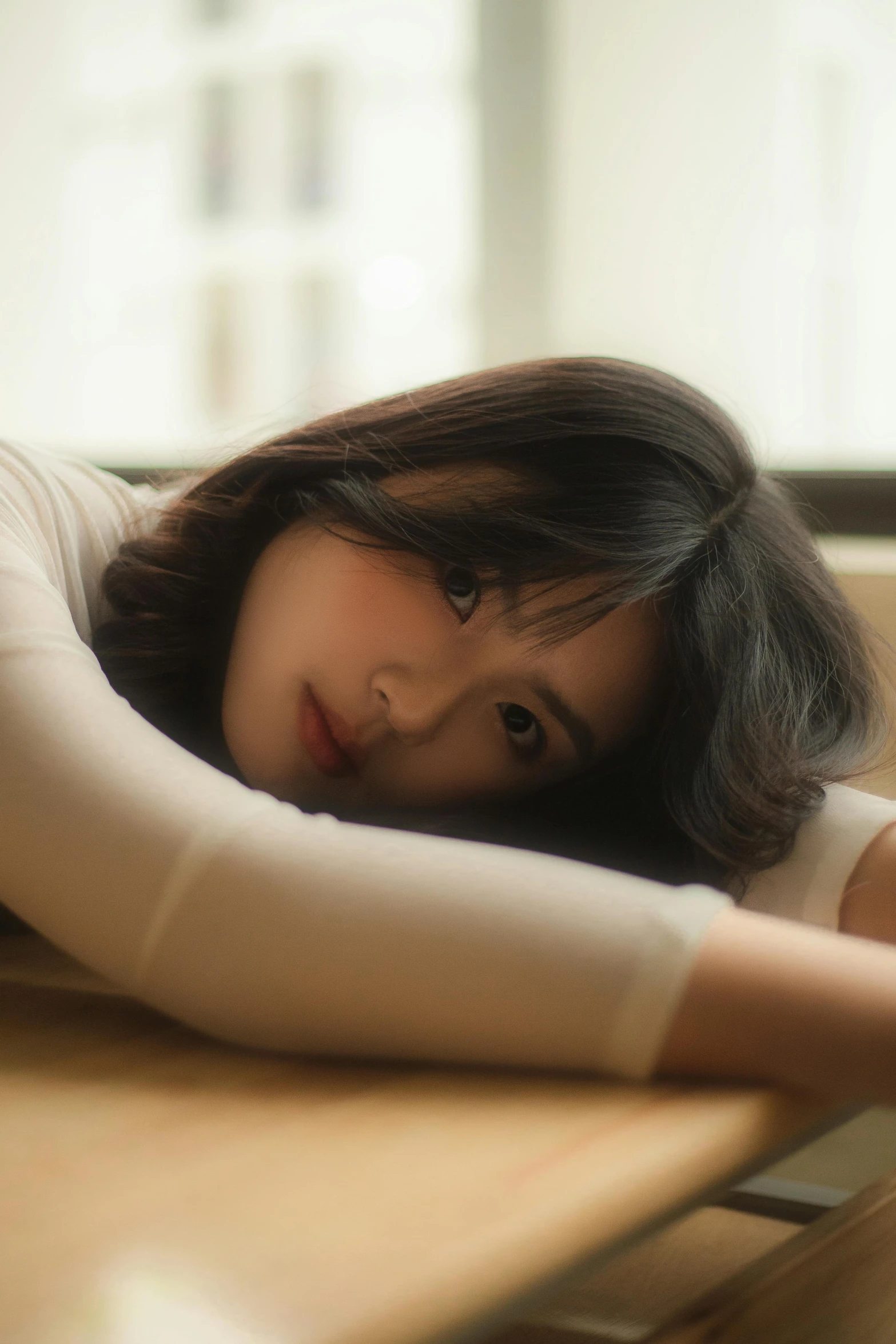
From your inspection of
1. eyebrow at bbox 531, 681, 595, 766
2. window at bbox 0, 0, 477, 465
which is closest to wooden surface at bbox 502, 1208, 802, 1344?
eyebrow at bbox 531, 681, 595, 766

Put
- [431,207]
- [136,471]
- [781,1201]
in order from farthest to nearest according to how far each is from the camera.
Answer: [431,207]
[136,471]
[781,1201]

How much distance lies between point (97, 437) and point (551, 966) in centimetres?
220

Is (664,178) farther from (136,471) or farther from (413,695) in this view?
(413,695)

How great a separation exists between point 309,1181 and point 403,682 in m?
0.41

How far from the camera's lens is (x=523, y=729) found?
817 mm

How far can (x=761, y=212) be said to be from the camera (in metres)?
1.84

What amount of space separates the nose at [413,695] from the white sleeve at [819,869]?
23 cm

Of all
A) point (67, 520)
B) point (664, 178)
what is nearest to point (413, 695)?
point (67, 520)

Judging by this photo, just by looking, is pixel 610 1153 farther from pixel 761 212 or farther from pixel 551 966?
pixel 761 212

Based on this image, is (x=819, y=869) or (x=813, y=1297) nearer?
(x=813, y=1297)

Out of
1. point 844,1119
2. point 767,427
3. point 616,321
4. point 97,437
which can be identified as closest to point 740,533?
point 844,1119

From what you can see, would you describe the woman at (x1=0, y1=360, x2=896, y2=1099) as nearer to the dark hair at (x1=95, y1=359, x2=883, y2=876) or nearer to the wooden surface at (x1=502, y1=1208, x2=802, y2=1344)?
the dark hair at (x1=95, y1=359, x2=883, y2=876)

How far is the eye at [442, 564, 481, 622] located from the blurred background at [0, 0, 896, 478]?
46cm

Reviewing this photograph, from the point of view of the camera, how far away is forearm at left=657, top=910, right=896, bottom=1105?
44 centimetres
